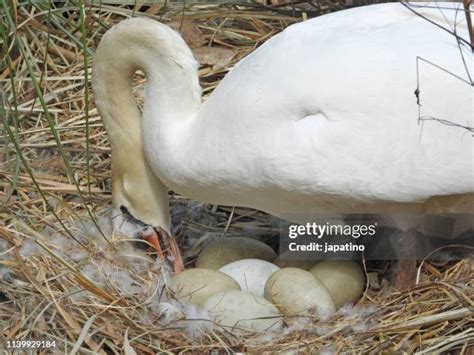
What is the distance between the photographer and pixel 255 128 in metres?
3.26

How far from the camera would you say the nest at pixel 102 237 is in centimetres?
314

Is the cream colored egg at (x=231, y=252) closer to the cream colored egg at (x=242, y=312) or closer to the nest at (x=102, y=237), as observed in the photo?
the nest at (x=102, y=237)

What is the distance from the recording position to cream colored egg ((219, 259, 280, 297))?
11.2 ft

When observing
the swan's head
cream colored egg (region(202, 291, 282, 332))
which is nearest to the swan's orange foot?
the swan's head

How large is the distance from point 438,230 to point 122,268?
35.1 inches

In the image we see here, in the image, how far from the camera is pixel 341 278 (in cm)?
341

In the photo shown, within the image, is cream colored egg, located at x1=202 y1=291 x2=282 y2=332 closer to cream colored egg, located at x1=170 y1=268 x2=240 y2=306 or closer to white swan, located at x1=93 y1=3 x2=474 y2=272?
cream colored egg, located at x1=170 y1=268 x2=240 y2=306

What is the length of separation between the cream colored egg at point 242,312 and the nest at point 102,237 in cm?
4

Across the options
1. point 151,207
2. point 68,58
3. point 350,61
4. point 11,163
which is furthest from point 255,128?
point 68,58

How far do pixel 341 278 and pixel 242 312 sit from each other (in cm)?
35

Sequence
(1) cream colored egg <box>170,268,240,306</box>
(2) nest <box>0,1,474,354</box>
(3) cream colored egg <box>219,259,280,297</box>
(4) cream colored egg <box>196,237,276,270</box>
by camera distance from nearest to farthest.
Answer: (2) nest <box>0,1,474,354</box> < (1) cream colored egg <box>170,268,240,306</box> < (3) cream colored egg <box>219,259,280,297</box> < (4) cream colored egg <box>196,237,276,270</box>


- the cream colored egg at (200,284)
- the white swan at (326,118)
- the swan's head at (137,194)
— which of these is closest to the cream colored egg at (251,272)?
the cream colored egg at (200,284)

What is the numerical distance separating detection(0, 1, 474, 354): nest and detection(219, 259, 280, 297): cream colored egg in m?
0.21

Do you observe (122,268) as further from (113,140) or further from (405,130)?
(405,130)
